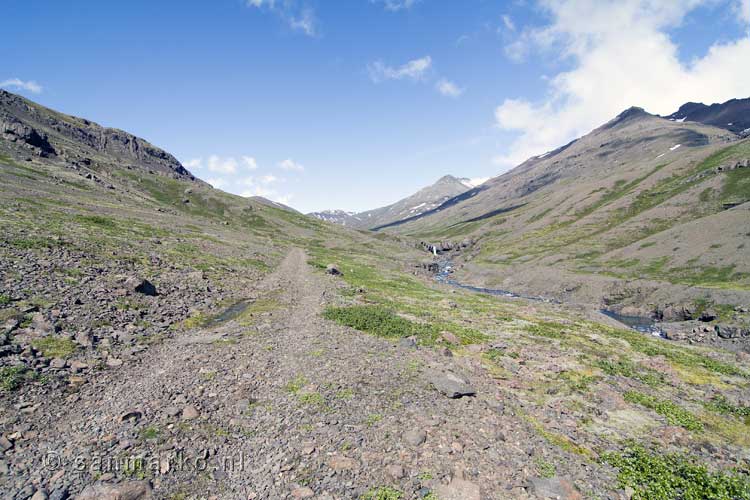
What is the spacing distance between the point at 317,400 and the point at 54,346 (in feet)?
53.2

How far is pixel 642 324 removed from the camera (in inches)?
2655

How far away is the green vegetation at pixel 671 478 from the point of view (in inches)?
508

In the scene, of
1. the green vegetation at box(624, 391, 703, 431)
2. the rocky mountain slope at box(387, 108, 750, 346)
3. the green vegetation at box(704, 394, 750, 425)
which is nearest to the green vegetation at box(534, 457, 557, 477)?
the green vegetation at box(624, 391, 703, 431)

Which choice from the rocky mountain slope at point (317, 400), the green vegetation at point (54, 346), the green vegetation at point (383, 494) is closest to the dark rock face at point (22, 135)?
the rocky mountain slope at point (317, 400)

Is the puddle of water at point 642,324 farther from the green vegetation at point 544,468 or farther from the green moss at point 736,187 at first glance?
the green moss at point 736,187

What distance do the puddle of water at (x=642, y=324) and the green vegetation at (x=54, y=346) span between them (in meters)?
76.9

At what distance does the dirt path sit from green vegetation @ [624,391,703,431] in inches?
345

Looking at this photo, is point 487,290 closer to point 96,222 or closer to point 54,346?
point 96,222

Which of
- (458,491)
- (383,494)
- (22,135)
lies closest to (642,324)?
(458,491)

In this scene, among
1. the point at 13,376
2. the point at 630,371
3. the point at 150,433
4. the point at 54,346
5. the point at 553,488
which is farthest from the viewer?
the point at 630,371

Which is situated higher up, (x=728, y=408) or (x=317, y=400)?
(x=728, y=408)

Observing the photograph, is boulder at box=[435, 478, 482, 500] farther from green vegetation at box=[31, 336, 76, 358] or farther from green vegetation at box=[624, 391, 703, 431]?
green vegetation at box=[31, 336, 76, 358]

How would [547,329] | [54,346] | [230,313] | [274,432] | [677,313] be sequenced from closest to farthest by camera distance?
[274,432], [54,346], [230,313], [547,329], [677,313]

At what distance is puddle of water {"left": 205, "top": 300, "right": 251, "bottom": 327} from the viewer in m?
30.4
